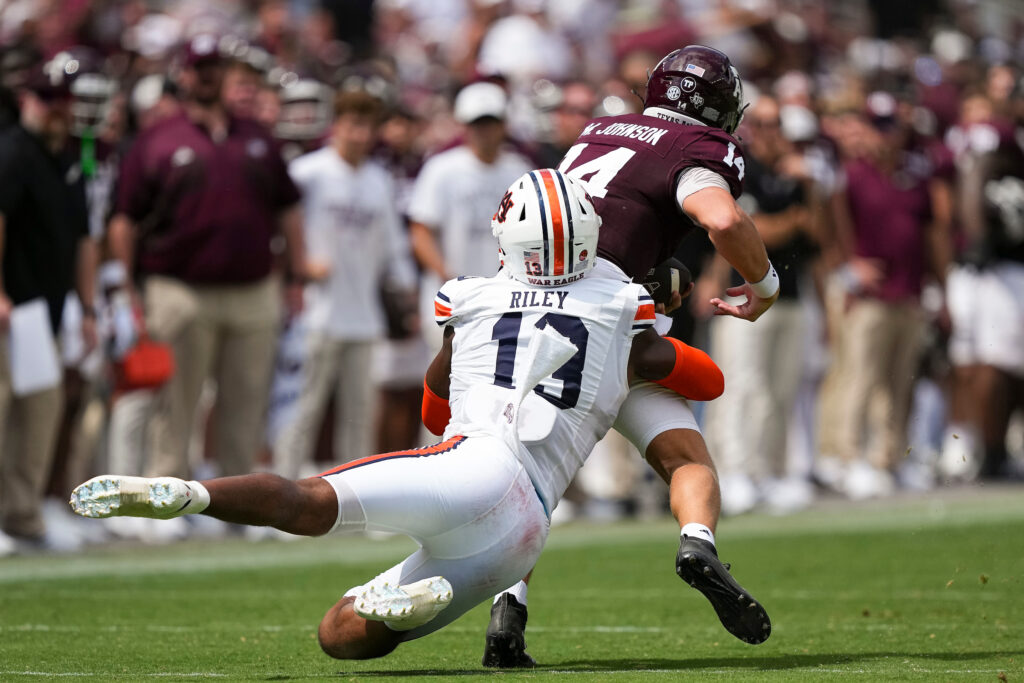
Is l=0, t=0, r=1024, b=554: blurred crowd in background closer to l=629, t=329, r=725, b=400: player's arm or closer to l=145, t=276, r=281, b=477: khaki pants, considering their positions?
l=145, t=276, r=281, b=477: khaki pants

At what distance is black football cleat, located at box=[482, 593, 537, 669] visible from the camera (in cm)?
→ 569

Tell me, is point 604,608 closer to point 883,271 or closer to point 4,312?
point 4,312

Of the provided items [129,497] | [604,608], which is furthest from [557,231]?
[604,608]

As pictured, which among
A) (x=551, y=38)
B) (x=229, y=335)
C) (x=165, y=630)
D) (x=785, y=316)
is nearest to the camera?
(x=165, y=630)

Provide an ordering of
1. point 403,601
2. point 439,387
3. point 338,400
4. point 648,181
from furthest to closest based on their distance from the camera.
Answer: point 338,400
point 648,181
point 439,387
point 403,601

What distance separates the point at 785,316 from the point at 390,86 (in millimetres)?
3377

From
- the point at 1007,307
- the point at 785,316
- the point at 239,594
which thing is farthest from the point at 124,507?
the point at 1007,307

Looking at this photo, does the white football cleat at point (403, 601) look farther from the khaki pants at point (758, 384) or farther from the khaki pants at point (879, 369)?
the khaki pants at point (879, 369)

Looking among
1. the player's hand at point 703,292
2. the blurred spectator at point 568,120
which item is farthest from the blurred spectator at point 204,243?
the player's hand at point 703,292

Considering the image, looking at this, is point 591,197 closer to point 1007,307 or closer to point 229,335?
point 229,335

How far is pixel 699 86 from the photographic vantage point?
624 centimetres

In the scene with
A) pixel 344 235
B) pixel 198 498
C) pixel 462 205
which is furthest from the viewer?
pixel 344 235

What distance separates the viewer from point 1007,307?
46.2 ft

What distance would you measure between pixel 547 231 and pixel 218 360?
220 inches
